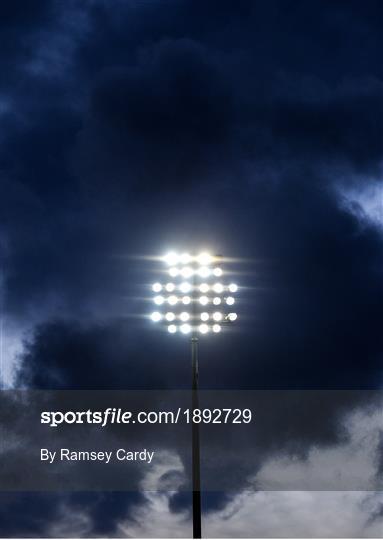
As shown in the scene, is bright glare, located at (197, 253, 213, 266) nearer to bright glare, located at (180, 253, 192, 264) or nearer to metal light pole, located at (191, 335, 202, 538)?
bright glare, located at (180, 253, 192, 264)

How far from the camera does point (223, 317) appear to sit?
1909cm

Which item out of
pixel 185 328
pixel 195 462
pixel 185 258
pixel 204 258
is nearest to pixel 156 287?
pixel 185 258

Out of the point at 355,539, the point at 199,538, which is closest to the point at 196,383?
the point at 199,538

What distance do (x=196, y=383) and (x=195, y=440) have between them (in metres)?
1.60

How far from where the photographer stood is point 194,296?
19.1 meters

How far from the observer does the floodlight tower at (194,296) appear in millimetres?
18922

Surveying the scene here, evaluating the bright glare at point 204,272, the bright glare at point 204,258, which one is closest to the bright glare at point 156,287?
the bright glare at point 204,272

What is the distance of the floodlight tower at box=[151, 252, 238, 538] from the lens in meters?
Result: 18.9

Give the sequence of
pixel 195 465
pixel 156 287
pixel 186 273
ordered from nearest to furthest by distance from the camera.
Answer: pixel 195 465
pixel 156 287
pixel 186 273

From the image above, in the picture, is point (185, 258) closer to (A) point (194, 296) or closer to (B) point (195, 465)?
(A) point (194, 296)

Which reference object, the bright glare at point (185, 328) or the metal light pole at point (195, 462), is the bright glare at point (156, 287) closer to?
the bright glare at point (185, 328)

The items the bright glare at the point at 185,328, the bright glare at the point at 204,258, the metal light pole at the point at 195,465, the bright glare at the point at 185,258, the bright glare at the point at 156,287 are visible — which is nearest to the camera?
the metal light pole at the point at 195,465

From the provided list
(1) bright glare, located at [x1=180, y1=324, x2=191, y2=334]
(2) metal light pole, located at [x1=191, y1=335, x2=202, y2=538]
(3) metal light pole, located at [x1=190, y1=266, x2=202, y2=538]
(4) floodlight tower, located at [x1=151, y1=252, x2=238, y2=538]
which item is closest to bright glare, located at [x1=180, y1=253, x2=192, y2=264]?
(4) floodlight tower, located at [x1=151, y1=252, x2=238, y2=538]

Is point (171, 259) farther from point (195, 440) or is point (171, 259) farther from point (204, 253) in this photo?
point (195, 440)
